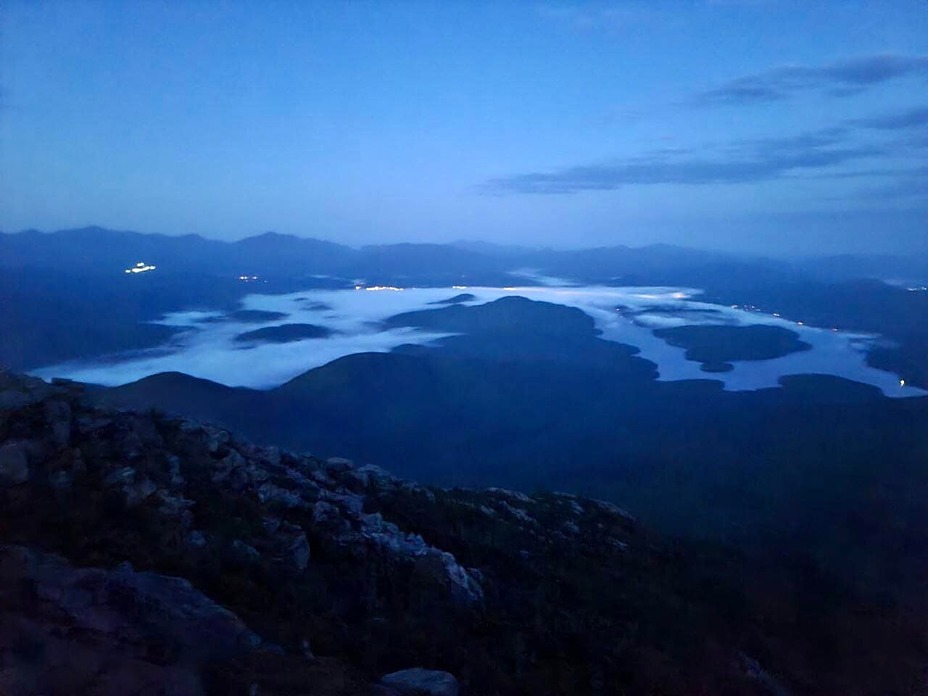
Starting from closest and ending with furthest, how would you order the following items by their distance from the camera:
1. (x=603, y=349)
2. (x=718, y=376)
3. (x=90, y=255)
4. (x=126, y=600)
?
1. (x=126, y=600)
2. (x=718, y=376)
3. (x=603, y=349)
4. (x=90, y=255)

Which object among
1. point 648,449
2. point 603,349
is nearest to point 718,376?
point 603,349

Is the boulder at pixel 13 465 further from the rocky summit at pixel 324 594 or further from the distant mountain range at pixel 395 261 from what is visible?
the distant mountain range at pixel 395 261

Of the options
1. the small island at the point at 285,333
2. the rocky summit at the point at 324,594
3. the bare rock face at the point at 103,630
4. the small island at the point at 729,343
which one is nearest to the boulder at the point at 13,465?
the rocky summit at the point at 324,594

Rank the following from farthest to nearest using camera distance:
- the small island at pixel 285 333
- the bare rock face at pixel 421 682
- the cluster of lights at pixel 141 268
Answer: the cluster of lights at pixel 141 268
the small island at pixel 285 333
the bare rock face at pixel 421 682

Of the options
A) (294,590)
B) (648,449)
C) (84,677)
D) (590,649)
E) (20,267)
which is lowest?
(648,449)

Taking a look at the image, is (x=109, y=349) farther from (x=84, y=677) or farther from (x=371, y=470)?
(x=84, y=677)

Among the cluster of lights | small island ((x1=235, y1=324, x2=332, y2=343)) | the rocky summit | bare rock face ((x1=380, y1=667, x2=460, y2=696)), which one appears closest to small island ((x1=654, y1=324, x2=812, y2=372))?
small island ((x1=235, y1=324, x2=332, y2=343))

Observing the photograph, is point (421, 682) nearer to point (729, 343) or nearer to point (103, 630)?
point (103, 630)
